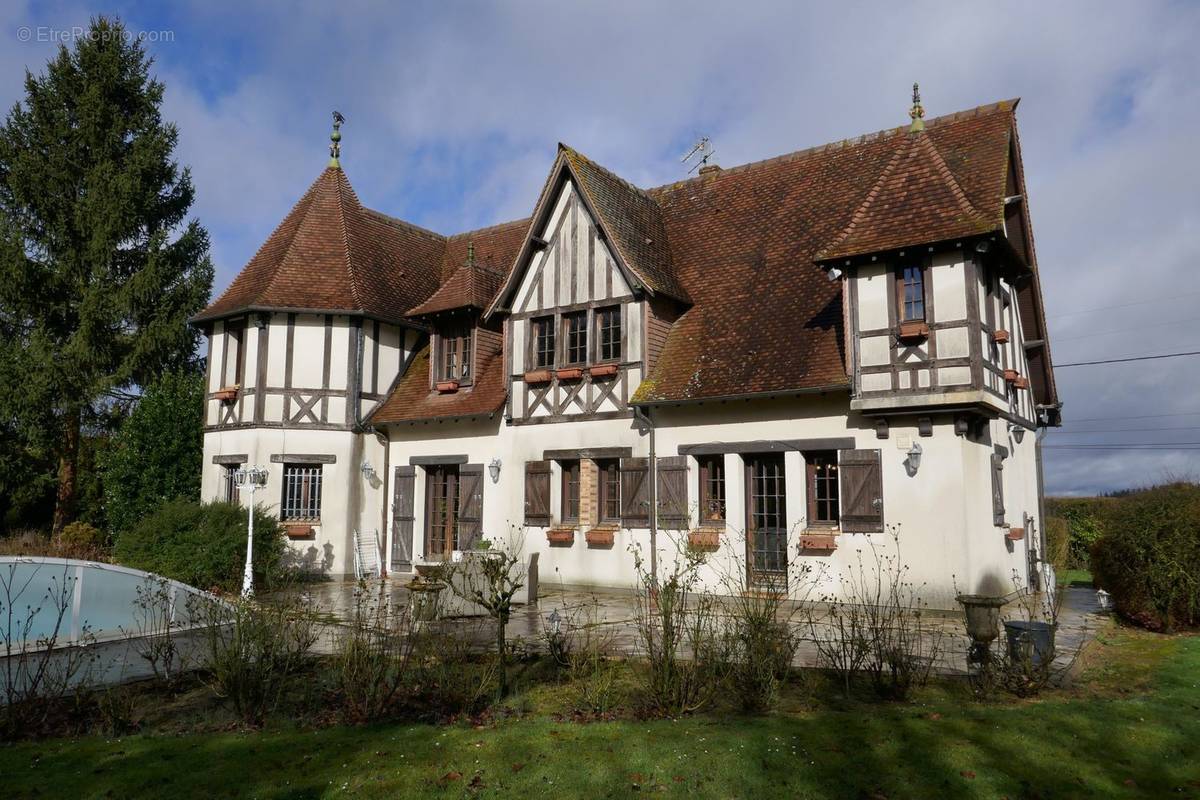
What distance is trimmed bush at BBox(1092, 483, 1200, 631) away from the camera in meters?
12.0

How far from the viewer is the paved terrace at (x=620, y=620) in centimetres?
979

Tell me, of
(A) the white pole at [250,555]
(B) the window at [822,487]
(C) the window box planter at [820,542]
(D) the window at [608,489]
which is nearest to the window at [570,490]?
(D) the window at [608,489]

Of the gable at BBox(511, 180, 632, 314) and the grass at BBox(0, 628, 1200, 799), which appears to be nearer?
the grass at BBox(0, 628, 1200, 799)

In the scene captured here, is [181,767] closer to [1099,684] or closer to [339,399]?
[1099,684]

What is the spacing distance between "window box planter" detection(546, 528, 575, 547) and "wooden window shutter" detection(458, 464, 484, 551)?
6.58ft

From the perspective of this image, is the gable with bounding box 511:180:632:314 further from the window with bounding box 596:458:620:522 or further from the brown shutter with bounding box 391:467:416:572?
the brown shutter with bounding box 391:467:416:572

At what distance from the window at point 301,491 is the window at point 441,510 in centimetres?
251

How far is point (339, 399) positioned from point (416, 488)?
2.70m

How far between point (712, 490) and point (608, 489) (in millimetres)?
2315

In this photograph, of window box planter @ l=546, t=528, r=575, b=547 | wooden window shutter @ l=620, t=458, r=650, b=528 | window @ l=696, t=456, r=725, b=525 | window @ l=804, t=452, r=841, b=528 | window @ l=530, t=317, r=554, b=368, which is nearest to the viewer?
window @ l=804, t=452, r=841, b=528

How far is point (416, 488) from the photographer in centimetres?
1989

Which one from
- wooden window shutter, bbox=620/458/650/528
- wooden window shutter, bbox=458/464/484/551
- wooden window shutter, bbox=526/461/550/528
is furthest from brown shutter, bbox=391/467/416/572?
wooden window shutter, bbox=620/458/650/528

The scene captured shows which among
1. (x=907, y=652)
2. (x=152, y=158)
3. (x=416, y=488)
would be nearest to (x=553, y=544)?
(x=416, y=488)

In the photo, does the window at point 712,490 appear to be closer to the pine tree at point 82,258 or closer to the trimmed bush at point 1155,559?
the trimmed bush at point 1155,559
